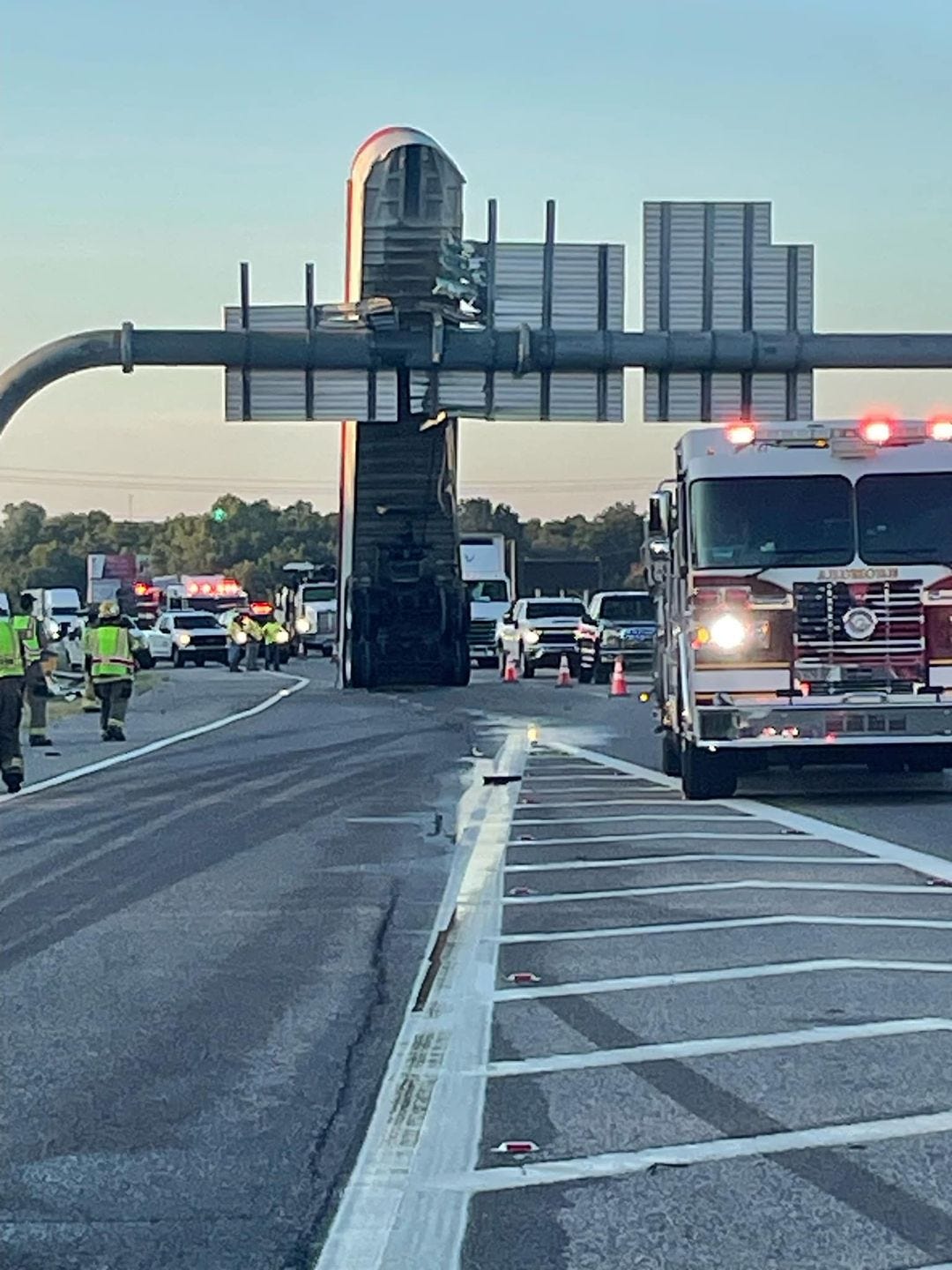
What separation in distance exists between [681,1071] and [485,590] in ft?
166

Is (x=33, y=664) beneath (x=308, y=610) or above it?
beneath

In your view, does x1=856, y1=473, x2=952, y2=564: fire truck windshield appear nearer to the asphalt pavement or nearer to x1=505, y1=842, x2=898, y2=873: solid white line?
the asphalt pavement

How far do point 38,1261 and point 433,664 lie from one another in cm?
3604

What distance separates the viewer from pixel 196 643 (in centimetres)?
6406

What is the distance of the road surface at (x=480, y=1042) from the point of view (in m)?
5.59

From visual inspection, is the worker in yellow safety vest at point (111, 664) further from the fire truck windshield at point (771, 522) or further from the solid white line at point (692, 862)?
the solid white line at point (692, 862)

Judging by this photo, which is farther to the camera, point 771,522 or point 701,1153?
point 771,522

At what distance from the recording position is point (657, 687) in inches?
816

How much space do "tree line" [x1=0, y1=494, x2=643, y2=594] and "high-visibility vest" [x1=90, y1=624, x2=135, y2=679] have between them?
Answer: 10966cm

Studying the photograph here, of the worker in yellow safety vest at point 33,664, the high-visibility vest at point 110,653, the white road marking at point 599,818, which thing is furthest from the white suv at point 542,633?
the white road marking at point 599,818

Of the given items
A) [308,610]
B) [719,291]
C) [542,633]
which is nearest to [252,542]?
[308,610]

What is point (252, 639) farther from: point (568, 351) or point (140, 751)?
point (140, 751)

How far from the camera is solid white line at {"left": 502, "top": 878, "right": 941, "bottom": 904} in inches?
456

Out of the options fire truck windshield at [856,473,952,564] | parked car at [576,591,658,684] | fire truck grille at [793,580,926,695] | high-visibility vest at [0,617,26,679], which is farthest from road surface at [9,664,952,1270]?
parked car at [576,591,658,684]
